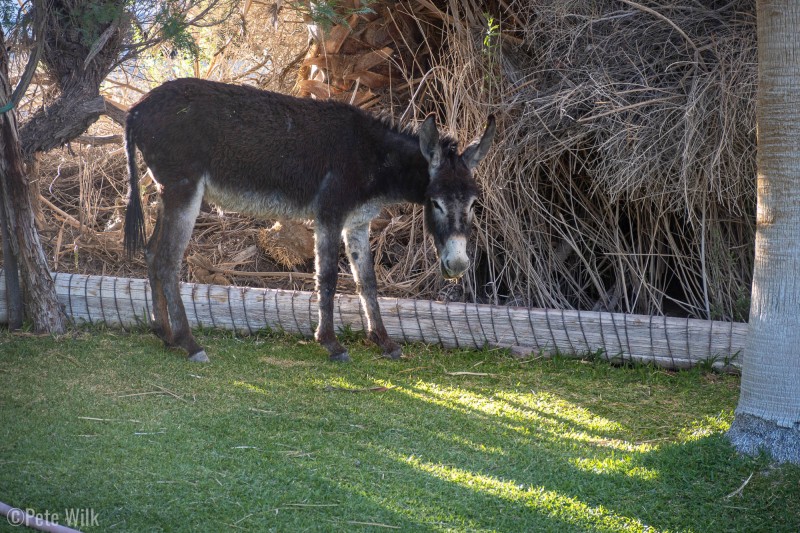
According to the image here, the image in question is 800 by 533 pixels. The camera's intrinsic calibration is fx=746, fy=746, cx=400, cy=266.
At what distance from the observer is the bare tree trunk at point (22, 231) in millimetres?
4848

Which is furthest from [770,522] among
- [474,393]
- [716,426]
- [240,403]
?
[240,403]

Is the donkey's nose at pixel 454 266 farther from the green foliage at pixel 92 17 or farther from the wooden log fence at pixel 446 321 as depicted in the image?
the green foliage at pixel 92 17

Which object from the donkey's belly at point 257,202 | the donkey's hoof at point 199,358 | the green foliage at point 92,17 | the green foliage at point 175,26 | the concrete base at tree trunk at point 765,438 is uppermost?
the green foliage at point 92,17

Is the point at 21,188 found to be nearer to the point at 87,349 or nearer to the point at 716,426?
the point at 87,349

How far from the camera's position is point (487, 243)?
6113 mm

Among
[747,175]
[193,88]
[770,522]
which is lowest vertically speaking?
[770,522]

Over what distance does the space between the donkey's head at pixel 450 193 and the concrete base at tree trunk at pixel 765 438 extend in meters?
1.90

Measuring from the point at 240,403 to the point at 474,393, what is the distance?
4.66 ft

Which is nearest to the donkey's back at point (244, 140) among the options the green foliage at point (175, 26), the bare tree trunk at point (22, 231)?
the green foliage at point (175, 26)

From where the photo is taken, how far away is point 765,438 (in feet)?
11.2

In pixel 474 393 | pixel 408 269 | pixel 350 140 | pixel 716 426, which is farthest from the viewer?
pixel 408 269

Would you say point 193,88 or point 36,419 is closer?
point 36,419

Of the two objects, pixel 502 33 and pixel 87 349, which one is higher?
pixel 502 33

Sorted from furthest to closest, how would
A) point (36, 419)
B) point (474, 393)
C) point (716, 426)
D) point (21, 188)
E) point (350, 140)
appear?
point (350, 140) → point (21, 188) → point (474, 393) → point (716, 426) → point (36, 419)
